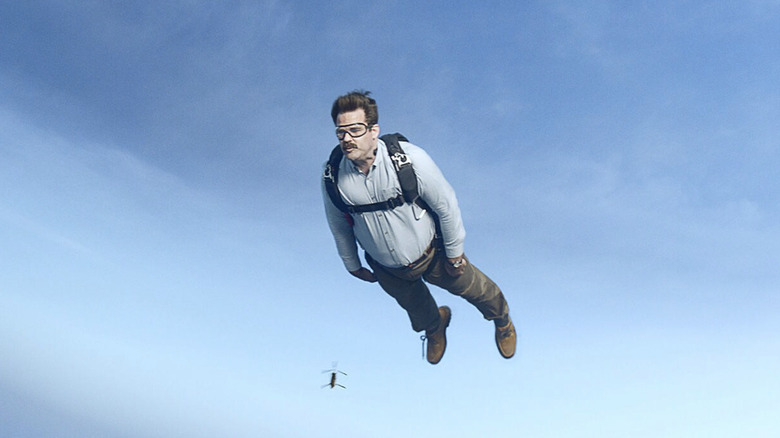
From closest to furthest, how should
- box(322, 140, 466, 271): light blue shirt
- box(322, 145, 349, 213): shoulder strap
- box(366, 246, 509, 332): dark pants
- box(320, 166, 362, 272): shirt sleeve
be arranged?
1. box(322, 140, 466, 271): light blue shirt
2. box(322, 145, 349, 213): shoulder strap
3. box(320, 166, 362, 272): shirt sleeve
4. box(366, 246, 509, 332): dark pants

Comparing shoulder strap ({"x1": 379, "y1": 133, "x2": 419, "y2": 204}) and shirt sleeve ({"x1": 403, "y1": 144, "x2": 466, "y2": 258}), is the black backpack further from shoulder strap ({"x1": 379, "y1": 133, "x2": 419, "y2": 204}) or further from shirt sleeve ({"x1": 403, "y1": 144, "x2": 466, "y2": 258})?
shirt sleeve ({"x1": 403, "y1": 144, "x2": 466, "y2": 258})

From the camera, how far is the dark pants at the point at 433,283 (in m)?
8.12

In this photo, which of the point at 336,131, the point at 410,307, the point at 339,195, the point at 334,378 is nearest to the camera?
the point at 336,131

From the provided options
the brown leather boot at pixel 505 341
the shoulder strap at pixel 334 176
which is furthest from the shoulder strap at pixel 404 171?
the brown leather boot at pixel 505 341

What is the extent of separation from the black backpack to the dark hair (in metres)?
0.38

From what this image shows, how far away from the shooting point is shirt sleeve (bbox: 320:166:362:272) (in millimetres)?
7624

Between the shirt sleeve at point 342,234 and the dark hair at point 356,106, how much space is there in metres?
1.02

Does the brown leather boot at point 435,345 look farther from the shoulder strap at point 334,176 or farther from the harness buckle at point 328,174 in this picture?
the harness buckle at point 328,174

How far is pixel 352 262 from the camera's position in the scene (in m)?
8.29

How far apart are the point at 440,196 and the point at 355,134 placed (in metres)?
1.37

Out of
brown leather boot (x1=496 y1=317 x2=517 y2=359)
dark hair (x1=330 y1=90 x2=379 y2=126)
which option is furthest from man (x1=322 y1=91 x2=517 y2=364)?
brown leather boot (x1=496 y1=317 x2=517 y2=359)

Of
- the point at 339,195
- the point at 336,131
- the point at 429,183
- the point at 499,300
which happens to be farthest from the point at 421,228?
the point at 499,300

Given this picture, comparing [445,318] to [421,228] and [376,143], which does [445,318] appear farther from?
[376,143]

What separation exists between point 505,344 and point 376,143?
203 inches
